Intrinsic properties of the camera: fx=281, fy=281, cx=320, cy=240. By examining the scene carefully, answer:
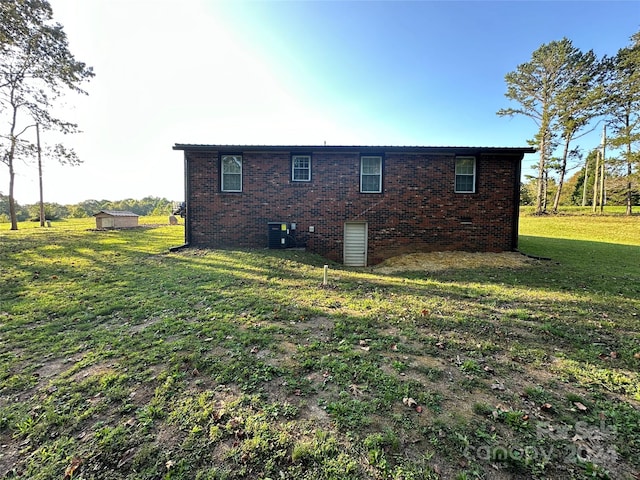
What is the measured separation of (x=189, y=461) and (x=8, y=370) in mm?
2864

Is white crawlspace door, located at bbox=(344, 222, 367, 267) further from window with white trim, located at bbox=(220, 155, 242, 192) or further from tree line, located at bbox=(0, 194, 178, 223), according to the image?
tree line, located at bbox=(0, 194, 178, 223)

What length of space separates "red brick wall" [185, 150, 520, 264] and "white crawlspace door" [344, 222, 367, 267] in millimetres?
225

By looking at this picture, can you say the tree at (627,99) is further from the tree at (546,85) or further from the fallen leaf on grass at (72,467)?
the fallen leaf on grass at (72,467)

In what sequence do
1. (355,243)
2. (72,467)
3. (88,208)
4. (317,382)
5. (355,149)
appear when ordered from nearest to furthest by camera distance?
1. (72,467)
2. (317,382)
3. (355,149)
4. (355,243)
5. (88,208)

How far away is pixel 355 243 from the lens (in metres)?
10.9

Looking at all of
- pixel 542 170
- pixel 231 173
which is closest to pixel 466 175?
pixel 231 173

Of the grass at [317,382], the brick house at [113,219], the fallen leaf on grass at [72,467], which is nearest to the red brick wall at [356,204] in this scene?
the grass at [317,382]

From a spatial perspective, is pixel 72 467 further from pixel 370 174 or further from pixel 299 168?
pixel 370 174

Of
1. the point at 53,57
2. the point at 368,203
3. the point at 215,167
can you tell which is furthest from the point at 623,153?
the point at 53,57

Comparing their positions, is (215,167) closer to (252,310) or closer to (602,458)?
(252,310)

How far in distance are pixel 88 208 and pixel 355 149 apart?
51199 millimetres

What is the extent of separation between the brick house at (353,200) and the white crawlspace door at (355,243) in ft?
0.13

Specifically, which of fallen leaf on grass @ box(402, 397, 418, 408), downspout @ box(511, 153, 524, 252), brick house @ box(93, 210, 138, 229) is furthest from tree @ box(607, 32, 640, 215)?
brick house @ box(93, 210, 138, 229)

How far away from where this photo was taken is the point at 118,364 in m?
3.25
